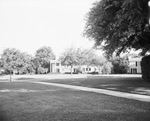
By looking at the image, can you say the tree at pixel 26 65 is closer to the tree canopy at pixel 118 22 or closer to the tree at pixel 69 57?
the tree at pixel 69 57

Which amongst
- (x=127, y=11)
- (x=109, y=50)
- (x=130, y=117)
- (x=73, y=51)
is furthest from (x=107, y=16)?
(x=73, y=51)

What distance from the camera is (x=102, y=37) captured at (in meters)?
18.4

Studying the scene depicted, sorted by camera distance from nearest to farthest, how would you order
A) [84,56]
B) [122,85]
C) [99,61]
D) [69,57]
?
1. [122,85]
2. [69,57]
3. [84,56]
4. [99,61]

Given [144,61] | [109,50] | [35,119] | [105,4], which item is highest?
[105,4]

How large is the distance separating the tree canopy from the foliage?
4298 centimetres

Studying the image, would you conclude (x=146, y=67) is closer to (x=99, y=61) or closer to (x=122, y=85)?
(x=122, y=85)

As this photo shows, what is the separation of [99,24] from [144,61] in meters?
6.36

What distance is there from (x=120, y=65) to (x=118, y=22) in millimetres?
50122

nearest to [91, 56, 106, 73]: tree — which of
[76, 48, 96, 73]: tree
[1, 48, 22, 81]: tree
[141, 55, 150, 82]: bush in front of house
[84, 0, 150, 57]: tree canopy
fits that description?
[76, 48, 96, 73]: tree

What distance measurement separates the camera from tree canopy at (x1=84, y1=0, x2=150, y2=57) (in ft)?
45.9

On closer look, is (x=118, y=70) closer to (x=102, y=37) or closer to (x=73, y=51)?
(x=73, y=51)

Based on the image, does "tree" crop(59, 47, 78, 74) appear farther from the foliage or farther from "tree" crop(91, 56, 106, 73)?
the foliage

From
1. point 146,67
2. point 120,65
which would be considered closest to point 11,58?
point 120,65

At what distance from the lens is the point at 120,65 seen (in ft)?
206
